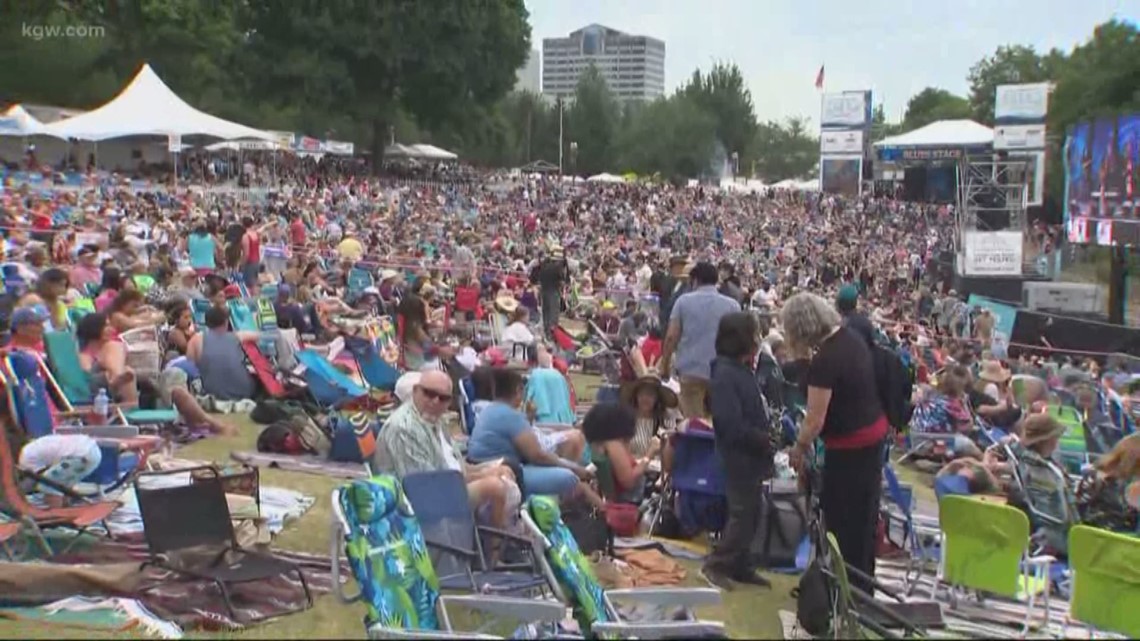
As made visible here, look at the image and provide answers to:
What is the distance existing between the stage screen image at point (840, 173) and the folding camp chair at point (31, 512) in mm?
44926

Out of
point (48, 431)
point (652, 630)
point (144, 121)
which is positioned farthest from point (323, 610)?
point (144, 121)

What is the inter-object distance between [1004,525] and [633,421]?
2.18 m

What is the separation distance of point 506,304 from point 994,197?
2355 cm

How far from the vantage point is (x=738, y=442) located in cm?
590

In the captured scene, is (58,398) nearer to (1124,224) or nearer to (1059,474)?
(1059,474)

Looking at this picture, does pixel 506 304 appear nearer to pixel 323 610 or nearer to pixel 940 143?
pixel 323 610

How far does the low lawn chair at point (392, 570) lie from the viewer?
4.27 meters

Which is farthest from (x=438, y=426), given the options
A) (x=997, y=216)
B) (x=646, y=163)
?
(x=646, y=163)

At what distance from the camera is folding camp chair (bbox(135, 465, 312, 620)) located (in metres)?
5.23

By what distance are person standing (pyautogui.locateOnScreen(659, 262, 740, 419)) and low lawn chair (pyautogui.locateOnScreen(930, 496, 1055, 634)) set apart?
236 cm

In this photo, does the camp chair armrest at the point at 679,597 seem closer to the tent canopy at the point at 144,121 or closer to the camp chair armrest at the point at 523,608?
the camp chair armrest at the point at 523,608

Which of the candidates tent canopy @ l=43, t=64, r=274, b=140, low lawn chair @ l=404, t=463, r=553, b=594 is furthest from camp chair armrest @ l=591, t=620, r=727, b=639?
tent canopy @ l=43, t=64, r=274, b=140

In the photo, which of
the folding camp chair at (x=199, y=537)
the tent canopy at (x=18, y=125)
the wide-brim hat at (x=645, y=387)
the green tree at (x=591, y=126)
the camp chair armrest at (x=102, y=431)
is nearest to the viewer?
the folding camp chair at (x=199, y=537)

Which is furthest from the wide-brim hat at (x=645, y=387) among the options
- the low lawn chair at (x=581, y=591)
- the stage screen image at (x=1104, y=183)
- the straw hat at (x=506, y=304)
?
the stage screen image at (x=1104, y=183)
